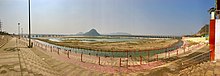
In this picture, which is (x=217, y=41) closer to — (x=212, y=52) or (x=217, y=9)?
(x=212, y=52)

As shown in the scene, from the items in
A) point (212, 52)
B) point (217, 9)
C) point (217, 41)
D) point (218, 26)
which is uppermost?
point (217, 9)

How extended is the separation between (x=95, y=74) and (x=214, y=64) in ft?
22.5

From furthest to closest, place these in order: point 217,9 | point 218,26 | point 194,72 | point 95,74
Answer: point 95,74
point 217,9
point 218,26
point 194,72

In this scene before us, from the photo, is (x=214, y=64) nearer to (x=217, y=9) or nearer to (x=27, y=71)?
(x=217, y=9)

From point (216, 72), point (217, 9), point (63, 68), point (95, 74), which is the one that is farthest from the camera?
point (63, 68)

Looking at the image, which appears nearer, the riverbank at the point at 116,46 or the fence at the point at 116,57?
the fence at the point at 116,57

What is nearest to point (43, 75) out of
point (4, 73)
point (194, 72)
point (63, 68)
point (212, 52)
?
point (4, 73)

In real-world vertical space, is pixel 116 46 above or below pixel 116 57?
above

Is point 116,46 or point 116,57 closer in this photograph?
point 116,57

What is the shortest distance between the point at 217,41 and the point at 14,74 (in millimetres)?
10748

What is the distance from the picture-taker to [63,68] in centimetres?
1214

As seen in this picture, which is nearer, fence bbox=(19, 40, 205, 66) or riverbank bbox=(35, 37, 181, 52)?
fence bbox=(19, 40, 205, 66)

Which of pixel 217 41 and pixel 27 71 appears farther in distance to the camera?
pixel 27 71

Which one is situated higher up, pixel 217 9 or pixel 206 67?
pixel 217 9
